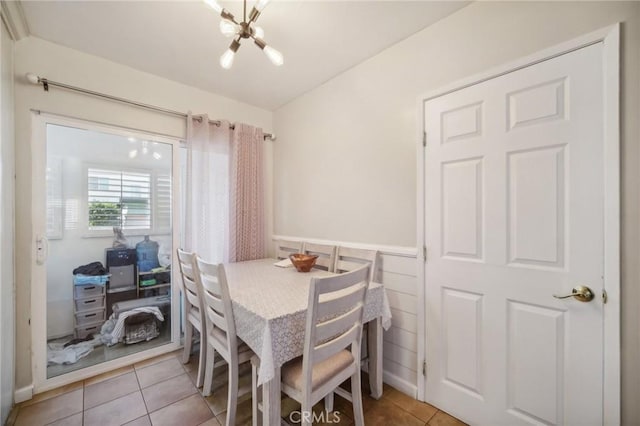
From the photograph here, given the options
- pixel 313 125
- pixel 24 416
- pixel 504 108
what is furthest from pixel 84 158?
pixel 504 108

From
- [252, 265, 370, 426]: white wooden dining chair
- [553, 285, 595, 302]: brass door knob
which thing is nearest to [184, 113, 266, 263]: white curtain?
[252, 265, 370, 426]: white wooden dining chair

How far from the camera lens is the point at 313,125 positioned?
8.71 feet

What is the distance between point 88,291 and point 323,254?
6.90 ft

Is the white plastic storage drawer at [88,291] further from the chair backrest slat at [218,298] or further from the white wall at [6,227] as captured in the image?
the chair backrest slat at [218,298]

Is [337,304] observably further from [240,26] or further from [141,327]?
[141,327]

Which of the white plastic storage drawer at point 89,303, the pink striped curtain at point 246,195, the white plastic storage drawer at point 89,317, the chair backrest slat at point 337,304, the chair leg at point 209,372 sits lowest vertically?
the chair leg at point 209,372

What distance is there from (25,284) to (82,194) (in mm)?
755

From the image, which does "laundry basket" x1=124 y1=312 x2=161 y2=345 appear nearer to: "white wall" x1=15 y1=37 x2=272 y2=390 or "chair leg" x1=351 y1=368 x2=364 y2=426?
"white wall" x1=15 y1=37 x2=272 y2=390

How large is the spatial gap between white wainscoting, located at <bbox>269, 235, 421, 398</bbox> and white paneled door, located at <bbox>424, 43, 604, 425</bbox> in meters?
0.11

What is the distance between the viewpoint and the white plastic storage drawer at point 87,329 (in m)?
2.18

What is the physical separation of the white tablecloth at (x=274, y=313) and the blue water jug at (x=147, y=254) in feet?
3.49

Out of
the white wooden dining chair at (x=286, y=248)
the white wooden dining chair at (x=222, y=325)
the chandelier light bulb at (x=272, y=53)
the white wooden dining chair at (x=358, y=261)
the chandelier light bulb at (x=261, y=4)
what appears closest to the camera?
the chandelier light bulb at (x=261, y=4)

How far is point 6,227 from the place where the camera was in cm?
159

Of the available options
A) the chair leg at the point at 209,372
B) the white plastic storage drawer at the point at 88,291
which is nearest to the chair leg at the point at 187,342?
the chair leg at the point at 209,372
